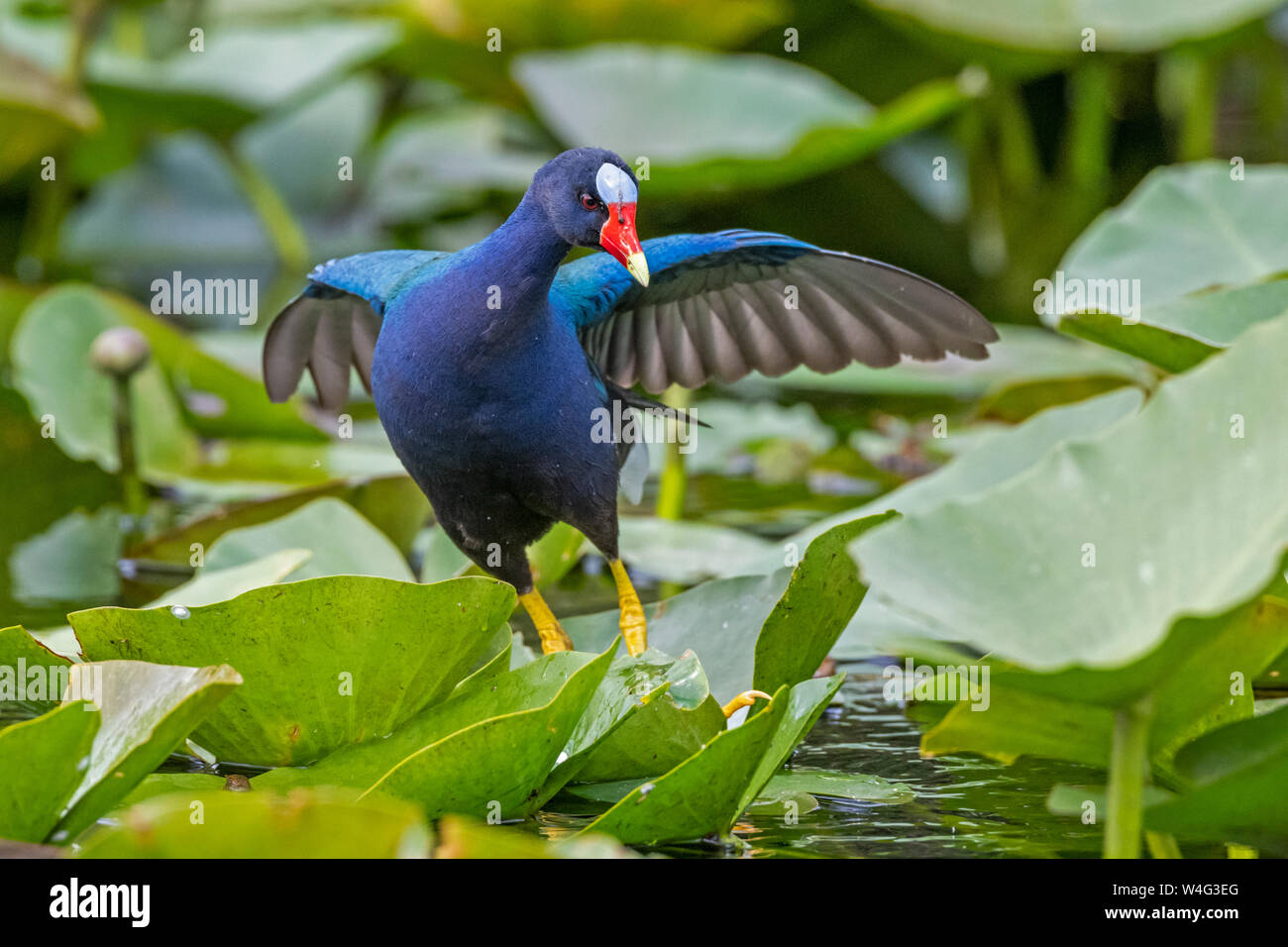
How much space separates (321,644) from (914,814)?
26.3 inches

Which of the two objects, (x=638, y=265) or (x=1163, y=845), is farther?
(x=638, y=265)

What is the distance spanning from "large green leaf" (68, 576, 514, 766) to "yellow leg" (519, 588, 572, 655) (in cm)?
44

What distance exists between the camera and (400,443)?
2051 mm

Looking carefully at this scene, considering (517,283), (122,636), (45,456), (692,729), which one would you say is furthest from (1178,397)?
(45,456)

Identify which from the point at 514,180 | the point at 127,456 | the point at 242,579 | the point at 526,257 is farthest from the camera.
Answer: the point at 514,180

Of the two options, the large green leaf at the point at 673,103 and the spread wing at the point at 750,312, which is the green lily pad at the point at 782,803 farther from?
the large green leaf at the point at 673,103

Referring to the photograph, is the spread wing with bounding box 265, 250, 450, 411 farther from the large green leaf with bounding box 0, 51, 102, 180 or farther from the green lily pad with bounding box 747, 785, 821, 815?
the large green leaf with bounding box 0, 51, 102, 180

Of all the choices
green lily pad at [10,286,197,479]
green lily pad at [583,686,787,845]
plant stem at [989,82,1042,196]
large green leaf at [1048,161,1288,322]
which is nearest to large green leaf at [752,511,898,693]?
green lily pad at [583,686,787,845]

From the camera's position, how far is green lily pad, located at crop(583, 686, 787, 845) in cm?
155

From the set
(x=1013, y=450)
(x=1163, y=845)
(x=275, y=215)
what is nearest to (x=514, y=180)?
(x=275, y=215)

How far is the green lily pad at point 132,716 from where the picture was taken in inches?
54.6

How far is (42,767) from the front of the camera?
1404 millimetres

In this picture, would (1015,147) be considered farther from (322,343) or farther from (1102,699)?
(1102,699)

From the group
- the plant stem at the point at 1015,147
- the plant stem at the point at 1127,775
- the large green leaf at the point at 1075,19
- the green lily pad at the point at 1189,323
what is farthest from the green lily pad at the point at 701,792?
the plant stem at the point at 1015,147
